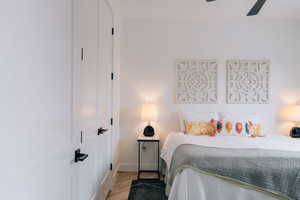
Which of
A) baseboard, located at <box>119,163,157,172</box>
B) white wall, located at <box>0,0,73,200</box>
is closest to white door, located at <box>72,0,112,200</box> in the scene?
white wall, located at <box>0,0,73,200</box>

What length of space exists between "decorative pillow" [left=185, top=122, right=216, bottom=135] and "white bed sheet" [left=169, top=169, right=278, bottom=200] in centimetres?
153

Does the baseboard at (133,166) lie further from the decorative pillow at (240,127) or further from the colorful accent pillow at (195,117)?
the decorative pillow at (240,127)

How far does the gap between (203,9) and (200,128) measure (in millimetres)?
1967

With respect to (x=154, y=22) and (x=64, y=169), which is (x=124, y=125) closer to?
(x=154, y=22)

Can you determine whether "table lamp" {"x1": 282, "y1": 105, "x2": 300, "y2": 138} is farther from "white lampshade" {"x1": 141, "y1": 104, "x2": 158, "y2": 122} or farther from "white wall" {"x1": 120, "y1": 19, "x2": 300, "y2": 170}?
"white lampshade" {"x1": 141, "y1": 104, "x2": 158, "y2": 122}

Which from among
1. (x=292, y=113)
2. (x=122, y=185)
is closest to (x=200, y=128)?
(x=122, y=185)

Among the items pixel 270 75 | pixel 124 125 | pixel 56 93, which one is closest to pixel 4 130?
pixel 56 93

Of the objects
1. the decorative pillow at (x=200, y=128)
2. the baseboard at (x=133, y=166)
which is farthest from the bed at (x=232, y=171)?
the baseboard at (x=133, y=166)

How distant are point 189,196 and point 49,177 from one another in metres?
0.96

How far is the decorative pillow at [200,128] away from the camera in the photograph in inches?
124

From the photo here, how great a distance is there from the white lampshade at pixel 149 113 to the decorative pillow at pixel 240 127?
1089 mm

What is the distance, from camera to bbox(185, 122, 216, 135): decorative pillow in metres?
3.14

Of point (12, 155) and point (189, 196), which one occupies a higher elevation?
point (12, 155)

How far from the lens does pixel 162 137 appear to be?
141 inches
